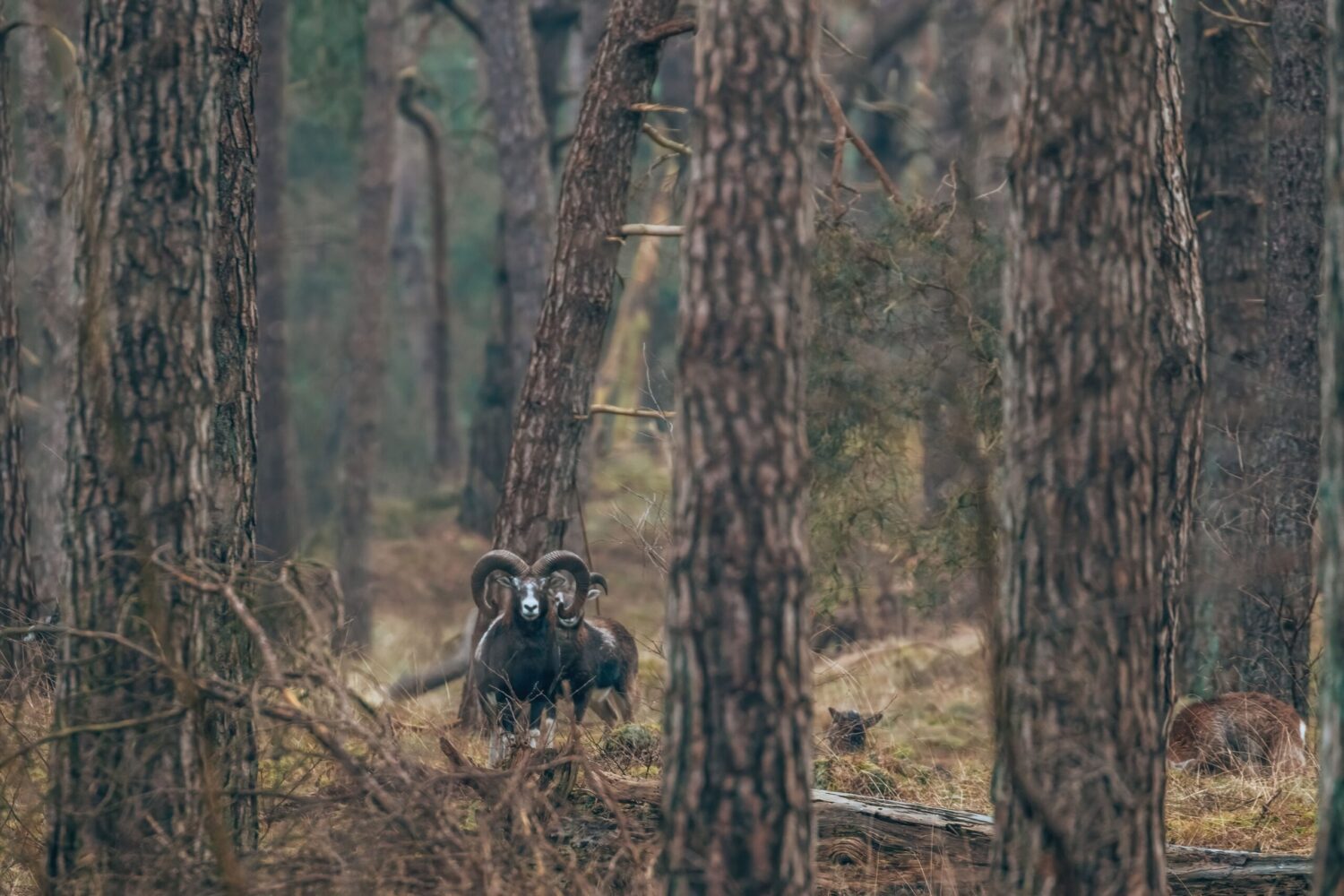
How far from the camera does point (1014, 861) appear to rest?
7086 millimetres

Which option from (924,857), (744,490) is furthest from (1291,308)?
(744,490)

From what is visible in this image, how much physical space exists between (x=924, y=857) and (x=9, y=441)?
8.16m

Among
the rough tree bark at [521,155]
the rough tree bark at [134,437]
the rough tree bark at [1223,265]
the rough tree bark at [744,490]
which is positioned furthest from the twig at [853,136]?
the rough tree bark at [521,155]

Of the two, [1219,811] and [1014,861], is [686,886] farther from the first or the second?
[1219,811]

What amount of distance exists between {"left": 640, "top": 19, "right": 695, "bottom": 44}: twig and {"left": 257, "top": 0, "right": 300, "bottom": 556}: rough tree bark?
11.4 metres

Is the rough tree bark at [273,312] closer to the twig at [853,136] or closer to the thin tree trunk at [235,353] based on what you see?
the twig at [853,136]

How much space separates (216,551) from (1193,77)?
10.4 meters

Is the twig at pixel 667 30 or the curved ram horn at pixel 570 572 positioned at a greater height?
the twig at pixel 667 30

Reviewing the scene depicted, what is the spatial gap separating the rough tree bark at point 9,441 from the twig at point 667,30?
5.22 meters

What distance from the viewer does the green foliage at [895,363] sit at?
12.4 m

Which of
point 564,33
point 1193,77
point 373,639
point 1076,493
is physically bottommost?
point 373,639

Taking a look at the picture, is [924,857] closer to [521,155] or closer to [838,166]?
[838,166]

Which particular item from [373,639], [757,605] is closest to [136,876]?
[757,605]

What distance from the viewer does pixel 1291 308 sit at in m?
13.3
